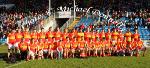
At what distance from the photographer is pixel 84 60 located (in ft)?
74.0

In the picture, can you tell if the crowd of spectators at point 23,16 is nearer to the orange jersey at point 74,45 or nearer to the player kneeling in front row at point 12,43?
the player kneeling in front row at point 12,43

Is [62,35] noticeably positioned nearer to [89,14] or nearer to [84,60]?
[84,60]

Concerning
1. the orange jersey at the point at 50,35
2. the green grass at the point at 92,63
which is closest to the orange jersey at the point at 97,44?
the green grass at the point at 92,63

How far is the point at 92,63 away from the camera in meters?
21.4

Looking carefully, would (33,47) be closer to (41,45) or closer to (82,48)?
(41,45)

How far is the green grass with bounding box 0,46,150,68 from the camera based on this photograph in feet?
67.6

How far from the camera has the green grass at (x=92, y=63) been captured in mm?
20594

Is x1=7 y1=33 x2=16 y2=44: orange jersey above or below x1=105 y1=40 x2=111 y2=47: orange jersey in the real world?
above

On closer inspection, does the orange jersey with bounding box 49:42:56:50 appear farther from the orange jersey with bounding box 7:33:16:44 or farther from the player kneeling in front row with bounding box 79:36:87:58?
the orange jersey with bounding box 7:33:16:44

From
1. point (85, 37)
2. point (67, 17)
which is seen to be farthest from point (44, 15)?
point (85, 37)

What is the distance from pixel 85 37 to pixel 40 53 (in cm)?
284

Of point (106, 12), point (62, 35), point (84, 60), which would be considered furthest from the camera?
point (106, 12)

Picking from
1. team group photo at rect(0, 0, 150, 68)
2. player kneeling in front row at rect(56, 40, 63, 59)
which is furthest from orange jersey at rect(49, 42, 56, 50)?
player kneeling in front row at rect(56, 40, 63, 59)

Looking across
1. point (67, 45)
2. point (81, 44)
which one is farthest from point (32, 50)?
point (81, 44)
